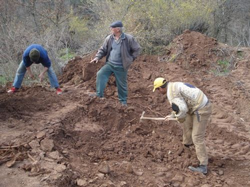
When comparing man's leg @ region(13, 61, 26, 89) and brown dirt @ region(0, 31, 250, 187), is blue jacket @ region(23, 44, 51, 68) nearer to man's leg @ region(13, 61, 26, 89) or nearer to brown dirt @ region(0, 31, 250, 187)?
man's leg @ region(13, 61, 26, 89)

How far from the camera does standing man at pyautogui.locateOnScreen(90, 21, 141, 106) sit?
558 cm

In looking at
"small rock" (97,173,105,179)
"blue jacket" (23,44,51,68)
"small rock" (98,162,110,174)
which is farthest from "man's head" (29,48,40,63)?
"small rock" (97,173,105,179)

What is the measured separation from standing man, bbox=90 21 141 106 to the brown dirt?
48 centimetres

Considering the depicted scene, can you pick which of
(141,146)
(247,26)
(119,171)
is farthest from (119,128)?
(247,26)

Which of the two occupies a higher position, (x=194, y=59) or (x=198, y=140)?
(x=194, y=59)

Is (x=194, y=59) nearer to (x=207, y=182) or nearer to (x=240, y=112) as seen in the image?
(x=240, y=112)

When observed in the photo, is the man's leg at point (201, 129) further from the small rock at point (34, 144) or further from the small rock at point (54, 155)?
the small rock at point (34, 144)

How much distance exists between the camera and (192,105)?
4047 mm

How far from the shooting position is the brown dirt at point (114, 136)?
360cm

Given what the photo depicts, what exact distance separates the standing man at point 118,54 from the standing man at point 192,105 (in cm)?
183

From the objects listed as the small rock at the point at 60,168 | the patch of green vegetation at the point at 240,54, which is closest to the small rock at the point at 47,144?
the small rock at the point at 60,168

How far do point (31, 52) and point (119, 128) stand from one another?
7.73 ft

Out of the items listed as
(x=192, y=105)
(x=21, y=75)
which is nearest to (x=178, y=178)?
(x=192, y=105)

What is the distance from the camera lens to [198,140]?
4.12 meters
